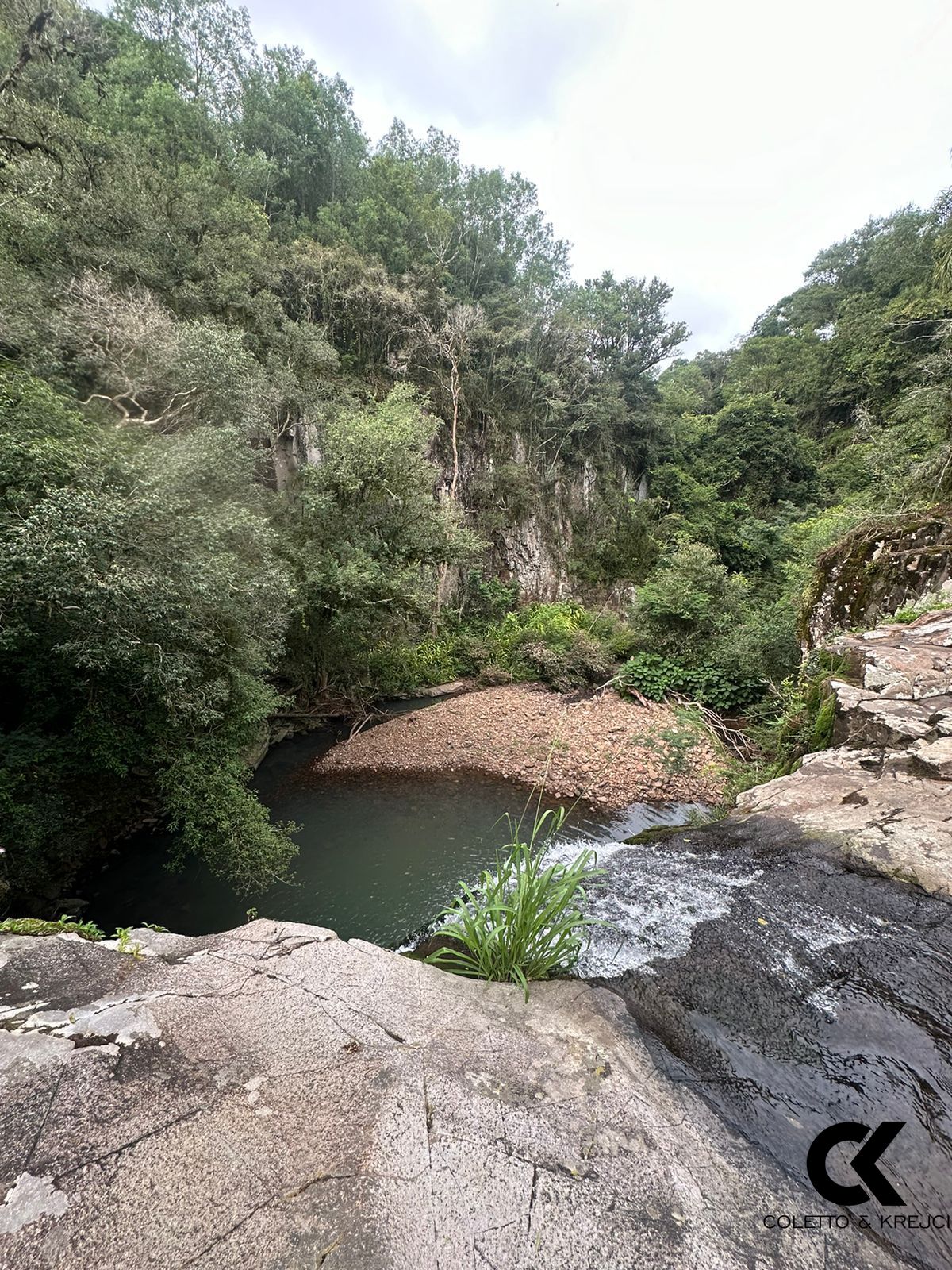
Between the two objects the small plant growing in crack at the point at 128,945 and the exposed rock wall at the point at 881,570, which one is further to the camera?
the exposed rock wall at the point at 881,570

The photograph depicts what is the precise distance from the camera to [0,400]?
4.03 meters

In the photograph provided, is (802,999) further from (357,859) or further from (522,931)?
(357,859)

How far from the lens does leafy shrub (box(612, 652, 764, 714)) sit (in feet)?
29.9

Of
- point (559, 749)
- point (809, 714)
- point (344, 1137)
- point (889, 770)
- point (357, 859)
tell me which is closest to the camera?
point (344, 1137)

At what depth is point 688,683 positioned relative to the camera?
9844mm

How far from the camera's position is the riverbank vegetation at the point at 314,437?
173 inches

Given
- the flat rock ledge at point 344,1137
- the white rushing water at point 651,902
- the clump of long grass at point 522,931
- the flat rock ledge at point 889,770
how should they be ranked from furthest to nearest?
the flat rock ledge at point 889,770 < the white rushing water at point 651,902 < the clump of long grass at point 522,931 < the flat rock ledge at point 344,1137

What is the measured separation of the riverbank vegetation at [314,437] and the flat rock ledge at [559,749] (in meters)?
1.66

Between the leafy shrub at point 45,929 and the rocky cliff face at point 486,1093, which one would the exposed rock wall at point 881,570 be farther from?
the leafy shrub at point 45,929

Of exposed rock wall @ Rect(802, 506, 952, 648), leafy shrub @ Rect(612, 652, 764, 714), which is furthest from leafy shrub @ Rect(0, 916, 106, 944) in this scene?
leafy shrub @ Rect(612, 652, 764, 714)

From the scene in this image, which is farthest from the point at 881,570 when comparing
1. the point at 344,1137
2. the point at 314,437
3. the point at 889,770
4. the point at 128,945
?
the point at 314,437

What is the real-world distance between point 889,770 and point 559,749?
4.76 m

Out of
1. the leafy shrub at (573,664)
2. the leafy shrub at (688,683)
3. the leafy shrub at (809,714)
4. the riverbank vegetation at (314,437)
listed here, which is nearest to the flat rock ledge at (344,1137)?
the riverbank vegetation at (314,437)

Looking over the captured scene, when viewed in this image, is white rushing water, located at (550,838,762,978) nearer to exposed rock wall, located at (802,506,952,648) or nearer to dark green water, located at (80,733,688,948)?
dark green water, located at (80,733,688,948)
